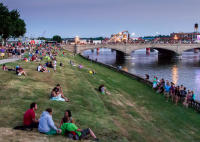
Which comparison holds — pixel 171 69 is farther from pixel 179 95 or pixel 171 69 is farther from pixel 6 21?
pixel 6 21

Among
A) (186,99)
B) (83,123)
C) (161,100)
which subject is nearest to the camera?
(83,123)

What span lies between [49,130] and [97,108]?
20.7ft

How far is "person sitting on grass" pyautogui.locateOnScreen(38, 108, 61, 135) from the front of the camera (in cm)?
995

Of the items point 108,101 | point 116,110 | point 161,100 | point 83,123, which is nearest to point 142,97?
point 161,100

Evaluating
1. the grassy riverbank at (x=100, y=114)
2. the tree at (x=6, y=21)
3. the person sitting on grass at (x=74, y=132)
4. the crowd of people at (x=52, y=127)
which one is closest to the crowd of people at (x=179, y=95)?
the grassy riverbank at (x=100, y=114)

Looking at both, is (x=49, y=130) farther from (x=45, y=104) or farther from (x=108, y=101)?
(x=108, y=101)

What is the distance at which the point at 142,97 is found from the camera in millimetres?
24281

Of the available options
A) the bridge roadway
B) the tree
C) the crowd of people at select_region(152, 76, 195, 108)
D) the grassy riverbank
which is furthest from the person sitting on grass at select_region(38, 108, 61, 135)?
the bridge roadway

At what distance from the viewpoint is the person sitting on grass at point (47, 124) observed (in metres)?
9.95

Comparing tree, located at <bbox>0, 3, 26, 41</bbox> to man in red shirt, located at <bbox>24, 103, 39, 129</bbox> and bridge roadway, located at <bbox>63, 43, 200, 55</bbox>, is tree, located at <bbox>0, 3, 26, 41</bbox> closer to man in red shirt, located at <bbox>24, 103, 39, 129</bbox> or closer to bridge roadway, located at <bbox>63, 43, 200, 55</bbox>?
bridge roadway, located at <bbox>63, 43, 200, 55</bbox>

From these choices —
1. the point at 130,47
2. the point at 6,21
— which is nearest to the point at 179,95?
the point at 6,21

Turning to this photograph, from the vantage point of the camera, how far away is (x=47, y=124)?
1009 cm

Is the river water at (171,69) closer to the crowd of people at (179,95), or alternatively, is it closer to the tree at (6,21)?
the crowd of people at (179,95)

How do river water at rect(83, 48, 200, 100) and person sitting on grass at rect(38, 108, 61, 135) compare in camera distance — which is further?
river water at rect(83, 48, 200, 100)
